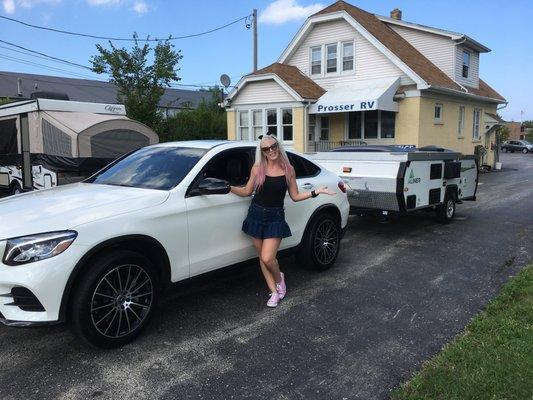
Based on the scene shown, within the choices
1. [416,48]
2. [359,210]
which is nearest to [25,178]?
[359,210]

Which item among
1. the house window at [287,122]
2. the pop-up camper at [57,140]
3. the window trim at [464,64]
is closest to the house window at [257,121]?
the house window at [287,122]

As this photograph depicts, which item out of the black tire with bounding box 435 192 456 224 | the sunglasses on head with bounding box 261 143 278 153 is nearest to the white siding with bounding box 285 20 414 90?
the black tire with bounding box 435 192 456 224

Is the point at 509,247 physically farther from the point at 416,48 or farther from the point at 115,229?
the point at 416,48

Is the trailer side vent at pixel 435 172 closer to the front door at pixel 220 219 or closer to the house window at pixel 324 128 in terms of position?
the front door at pixel 220 219

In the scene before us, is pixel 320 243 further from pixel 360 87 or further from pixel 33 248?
pixel 360 87

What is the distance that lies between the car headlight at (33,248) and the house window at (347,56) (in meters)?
19.0

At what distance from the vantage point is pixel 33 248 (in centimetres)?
340

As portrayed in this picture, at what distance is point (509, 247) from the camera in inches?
294

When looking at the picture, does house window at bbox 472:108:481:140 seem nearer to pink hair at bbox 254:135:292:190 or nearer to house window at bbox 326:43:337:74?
house window at bbox 326:43:337:74

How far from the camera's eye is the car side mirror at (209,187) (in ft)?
14.2

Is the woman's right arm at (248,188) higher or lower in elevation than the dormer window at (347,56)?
lower

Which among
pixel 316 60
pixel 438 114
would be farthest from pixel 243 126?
pixel 438 114

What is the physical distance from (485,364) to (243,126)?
19192mm

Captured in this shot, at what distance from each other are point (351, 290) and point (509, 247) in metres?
3.53
